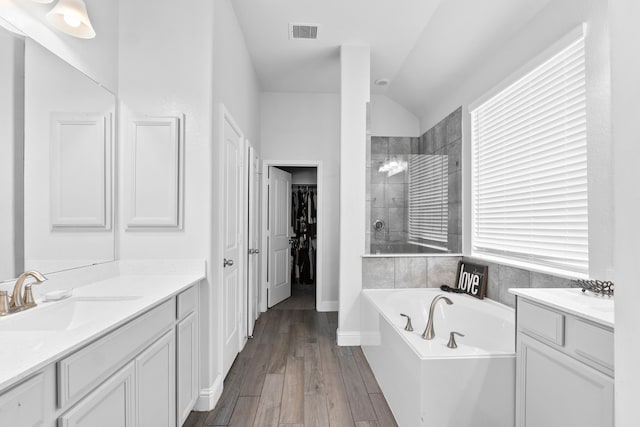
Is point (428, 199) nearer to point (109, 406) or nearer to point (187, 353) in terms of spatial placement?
point (187, 353)

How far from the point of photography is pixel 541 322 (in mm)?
1483

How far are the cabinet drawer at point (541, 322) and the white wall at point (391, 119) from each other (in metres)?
3.26

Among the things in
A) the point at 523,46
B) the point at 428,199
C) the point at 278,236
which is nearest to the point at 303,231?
the point at 278,236

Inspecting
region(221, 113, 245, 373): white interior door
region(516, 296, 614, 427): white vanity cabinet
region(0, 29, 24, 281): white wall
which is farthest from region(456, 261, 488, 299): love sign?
region(0, 29, 24, 281): white wall

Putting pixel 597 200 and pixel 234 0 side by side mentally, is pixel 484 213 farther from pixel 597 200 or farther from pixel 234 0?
pixel 234 0

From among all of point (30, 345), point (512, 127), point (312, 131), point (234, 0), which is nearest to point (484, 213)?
point (512, 127)

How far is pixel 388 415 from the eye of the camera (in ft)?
6.46

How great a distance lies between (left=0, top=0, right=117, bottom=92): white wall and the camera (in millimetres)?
1407

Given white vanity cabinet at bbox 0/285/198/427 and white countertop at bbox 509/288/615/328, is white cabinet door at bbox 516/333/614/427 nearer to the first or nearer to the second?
white countertop at bbox 509/288/615/328

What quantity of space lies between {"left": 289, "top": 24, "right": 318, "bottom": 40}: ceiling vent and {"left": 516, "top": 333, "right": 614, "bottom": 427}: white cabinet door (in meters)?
2.89

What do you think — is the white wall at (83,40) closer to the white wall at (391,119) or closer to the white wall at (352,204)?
the white wall at (352,204)

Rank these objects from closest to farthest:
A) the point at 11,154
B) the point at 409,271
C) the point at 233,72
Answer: the point at 11,154, the point at 233,72, the point at 409,271

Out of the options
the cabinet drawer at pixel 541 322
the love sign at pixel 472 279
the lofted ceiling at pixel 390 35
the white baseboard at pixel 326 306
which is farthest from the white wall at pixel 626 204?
the white baseboard at pixel 326 306

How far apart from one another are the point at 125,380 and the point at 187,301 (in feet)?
2.02
